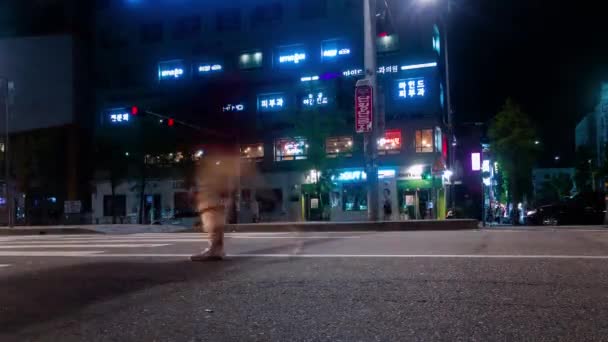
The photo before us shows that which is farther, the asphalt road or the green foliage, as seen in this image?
the green foliage

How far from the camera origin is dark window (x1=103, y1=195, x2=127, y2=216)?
46.2 meters

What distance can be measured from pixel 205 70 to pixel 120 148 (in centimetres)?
991

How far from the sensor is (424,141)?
37.1m

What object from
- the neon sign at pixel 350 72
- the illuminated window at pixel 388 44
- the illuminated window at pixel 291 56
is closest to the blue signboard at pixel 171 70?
the illuminated window at pixel 291 56

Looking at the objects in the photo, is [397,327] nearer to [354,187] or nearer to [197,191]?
[197,191]

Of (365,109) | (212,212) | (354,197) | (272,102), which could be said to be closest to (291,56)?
(272,102)

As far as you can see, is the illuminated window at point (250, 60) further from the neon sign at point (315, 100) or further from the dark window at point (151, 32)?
the dark window at point (151, 32)

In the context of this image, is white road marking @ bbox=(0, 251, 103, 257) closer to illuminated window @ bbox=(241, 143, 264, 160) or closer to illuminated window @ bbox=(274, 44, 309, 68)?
illuminated window @ bbox=(241, 143, 264, 160)

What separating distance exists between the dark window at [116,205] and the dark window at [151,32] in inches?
538

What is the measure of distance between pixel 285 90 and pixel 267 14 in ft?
21.7

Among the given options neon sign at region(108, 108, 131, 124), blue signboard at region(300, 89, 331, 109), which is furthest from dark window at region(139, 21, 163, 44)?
blue signboard at region(300, 89, 331, 109)

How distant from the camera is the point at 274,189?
41125mm

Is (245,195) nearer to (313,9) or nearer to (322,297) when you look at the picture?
(313,9)

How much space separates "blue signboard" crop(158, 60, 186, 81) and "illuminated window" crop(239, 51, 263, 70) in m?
5.30
